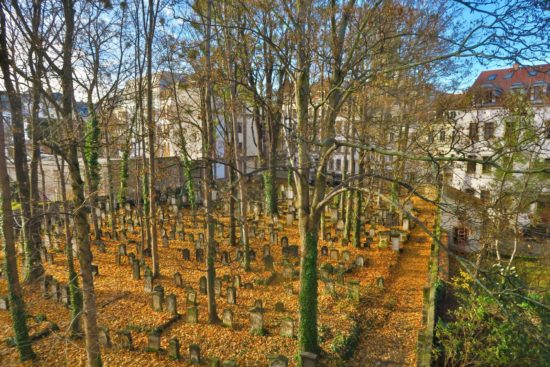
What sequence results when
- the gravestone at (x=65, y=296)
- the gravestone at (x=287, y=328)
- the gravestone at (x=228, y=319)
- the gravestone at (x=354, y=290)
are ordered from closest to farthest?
the gravestone at (x=287, y=328) < the gravestone at (x=228, y=319) < the gravestone at (x=354, y=290) < the gravestone at (x=65, y=296)

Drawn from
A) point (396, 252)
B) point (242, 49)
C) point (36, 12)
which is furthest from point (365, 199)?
point (36, 12)

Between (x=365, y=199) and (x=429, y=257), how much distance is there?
6.64m

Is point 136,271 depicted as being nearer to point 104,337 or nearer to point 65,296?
point 65,296

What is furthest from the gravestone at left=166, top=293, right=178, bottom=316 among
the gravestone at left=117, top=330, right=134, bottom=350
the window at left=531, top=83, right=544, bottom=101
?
the window at left=531, top=83, right=544, bottom=101

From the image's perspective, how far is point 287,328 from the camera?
780 cm

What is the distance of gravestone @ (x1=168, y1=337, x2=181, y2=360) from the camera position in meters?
6.95

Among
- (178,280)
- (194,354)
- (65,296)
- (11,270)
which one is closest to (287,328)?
(194,354)

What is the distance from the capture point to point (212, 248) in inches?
312

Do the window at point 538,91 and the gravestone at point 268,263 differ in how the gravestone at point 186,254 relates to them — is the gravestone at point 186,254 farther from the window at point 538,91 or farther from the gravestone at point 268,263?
the window at point 538,91

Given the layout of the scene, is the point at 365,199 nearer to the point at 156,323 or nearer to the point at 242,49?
the point at 242,49

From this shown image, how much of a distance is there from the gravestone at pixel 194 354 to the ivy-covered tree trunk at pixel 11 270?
3.46 m

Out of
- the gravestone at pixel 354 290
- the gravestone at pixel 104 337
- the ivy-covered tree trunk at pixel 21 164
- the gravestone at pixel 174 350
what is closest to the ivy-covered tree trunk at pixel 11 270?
the ivy-covered tree trunk at pixel 21 164

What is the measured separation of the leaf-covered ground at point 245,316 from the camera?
7133mm

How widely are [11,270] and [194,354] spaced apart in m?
4.14
